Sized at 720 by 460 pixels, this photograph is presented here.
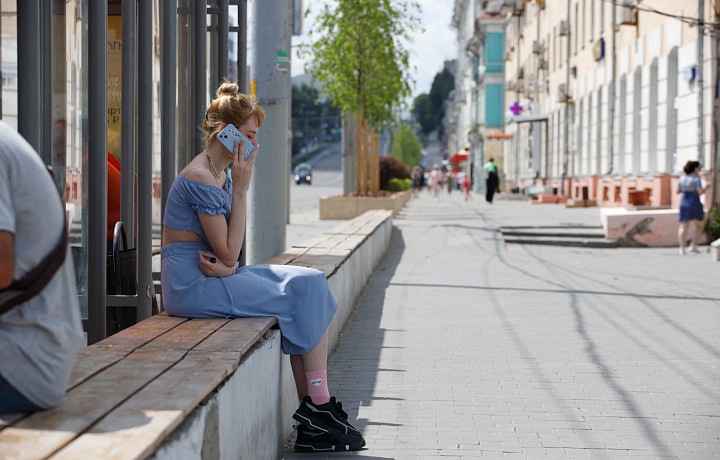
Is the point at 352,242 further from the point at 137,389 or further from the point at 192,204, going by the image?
the point at 137,389

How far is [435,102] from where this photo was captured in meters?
189

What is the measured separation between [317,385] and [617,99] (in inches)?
1030

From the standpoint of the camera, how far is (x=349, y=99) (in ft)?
97.0

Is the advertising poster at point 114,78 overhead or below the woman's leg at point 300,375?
overhead

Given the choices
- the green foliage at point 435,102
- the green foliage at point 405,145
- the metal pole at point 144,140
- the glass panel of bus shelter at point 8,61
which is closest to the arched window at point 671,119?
the metal pole at point 144,140

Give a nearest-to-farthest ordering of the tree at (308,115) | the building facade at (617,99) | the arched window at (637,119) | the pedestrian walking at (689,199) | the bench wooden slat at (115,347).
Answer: the bench wooden slat at (115,347) → the pedestrian walking at (689,199) → the building facade at (617,99) → the arched window at (637,119) → the tree at (308,115)

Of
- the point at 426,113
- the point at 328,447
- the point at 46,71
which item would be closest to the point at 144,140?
the point at 46,71

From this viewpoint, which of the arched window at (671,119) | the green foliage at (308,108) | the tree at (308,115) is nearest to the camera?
the arched window at (671,119)

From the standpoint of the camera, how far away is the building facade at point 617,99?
20631 mm

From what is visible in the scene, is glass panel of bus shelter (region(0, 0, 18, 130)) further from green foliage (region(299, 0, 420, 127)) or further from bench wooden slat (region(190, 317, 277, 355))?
green foliage (region(299, 0, 420, 127))

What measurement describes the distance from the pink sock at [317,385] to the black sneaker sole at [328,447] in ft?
0.61

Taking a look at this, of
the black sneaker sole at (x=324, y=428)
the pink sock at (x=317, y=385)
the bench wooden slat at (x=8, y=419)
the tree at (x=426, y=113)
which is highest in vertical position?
the tree at (x=426, y=113)

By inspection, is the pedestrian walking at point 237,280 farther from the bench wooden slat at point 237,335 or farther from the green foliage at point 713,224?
the green foliage at point 713,224

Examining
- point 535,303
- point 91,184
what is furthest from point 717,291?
point 91,184
